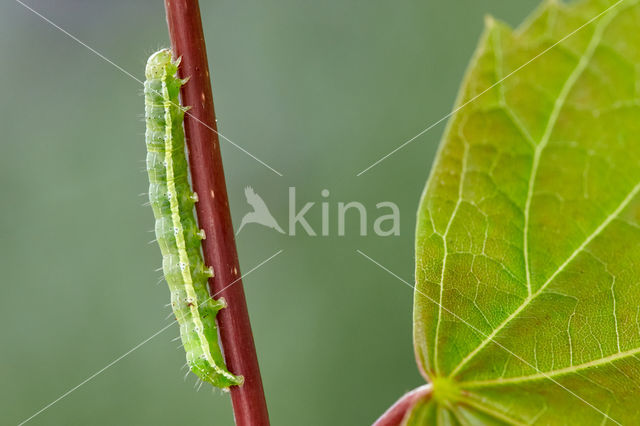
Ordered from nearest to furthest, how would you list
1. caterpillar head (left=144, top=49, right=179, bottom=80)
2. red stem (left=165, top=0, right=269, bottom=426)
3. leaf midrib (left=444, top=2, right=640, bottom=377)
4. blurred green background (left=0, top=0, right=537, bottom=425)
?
leaf midrib (left=444, top=2, right=640, bottom=377) < red stem (left=165, top=0, right=269, bottom=426) < caterpillar head (left=144, top=49, right=179, bottom=80) < blurred green background (left=0, top=0, right=537, bottom=425)

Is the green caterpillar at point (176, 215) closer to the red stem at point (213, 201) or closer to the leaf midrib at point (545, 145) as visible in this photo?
the red stem at point (213, 201)

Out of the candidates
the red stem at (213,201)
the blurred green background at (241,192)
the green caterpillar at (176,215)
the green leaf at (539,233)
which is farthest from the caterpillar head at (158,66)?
the blurred green background at (241,192)

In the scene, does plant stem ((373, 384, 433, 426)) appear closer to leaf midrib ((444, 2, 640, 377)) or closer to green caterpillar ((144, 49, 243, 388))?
leaf midrib ((444, 2, 640, 377))

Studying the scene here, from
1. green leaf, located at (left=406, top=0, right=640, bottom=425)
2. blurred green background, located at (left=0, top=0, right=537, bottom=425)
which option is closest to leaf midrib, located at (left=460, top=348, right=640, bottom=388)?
green leaf, located at (left=406, top=0, right=640, bottom=425)

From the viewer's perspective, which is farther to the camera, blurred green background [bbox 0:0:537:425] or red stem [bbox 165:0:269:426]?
Result: blurred green background [bbox 0:0:537:425]

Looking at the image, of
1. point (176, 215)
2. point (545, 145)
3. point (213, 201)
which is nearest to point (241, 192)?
point (176, 215)

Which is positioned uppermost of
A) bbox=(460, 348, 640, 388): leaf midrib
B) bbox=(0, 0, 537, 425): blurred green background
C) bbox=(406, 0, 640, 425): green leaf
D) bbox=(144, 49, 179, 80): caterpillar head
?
bbox=(0, 0, 537, 425): blurred green background
